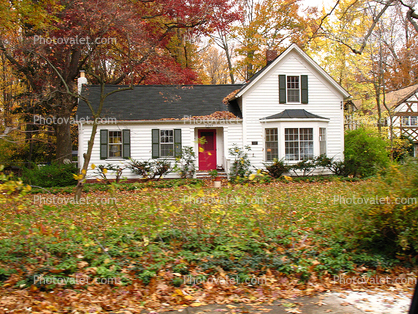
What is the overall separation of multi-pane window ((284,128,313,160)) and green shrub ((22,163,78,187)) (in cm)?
1124

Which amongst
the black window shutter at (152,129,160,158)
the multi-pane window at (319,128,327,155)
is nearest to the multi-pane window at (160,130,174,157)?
the black window shutter at (152,129,160,158)

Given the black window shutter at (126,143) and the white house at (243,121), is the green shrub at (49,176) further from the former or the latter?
the black window shutter at (126,143)

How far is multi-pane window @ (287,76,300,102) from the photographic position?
1853 cm

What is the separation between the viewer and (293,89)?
1856cm

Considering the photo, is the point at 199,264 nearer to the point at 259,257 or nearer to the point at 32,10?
the point at 259,257

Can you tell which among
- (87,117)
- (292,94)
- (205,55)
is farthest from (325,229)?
(205,55)

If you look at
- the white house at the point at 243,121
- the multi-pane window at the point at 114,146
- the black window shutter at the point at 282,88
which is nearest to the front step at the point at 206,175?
the white house at the point at 243,121

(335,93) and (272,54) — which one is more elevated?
(272,54)

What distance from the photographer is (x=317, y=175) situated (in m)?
18.0

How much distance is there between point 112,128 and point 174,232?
12869mm

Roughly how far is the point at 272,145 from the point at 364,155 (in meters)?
4.76

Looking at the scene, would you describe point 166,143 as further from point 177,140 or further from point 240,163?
point 240,163

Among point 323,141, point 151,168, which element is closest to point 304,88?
point 323,141

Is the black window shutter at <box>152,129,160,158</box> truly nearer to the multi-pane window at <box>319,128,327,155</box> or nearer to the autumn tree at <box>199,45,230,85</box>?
the multi-pane window at <box>319,128,327,155</box>
